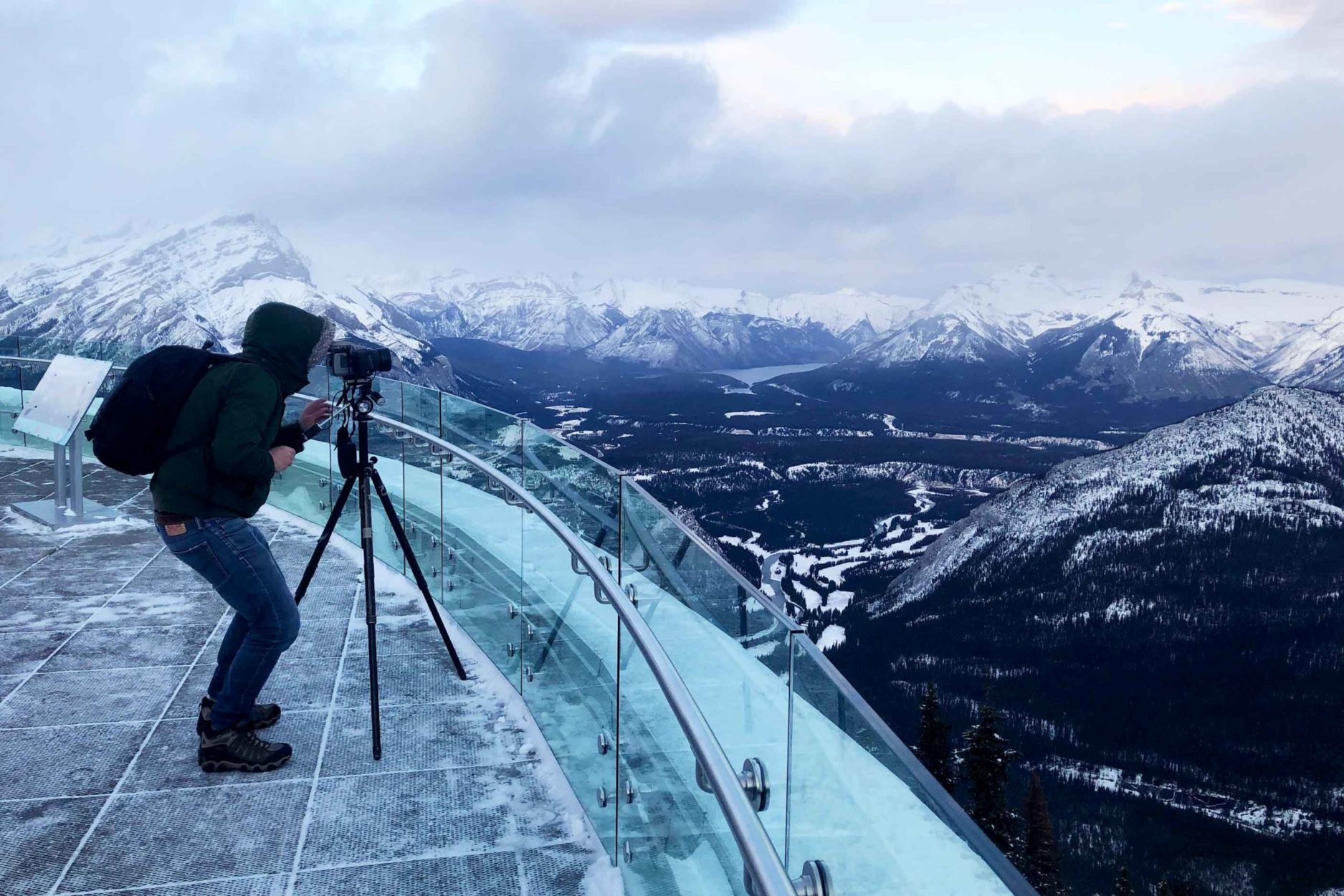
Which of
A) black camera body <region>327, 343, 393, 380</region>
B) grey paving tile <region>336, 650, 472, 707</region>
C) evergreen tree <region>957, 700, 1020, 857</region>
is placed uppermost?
black camera body <region>327, 343, 393, 380</region>

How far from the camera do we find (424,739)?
4152mm

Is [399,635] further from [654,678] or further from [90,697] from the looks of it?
[654,678]

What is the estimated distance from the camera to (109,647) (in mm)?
5031

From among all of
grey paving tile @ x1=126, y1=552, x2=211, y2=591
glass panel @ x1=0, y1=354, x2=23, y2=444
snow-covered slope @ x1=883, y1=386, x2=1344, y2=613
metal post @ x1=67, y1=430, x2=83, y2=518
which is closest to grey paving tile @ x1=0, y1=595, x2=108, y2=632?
grey paving tile @ x1=126, y1=552, x2=211, y2=591

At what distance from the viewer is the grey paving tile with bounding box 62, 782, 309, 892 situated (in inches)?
123

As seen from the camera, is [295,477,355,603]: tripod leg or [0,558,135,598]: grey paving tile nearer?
[295,477,355,603]: tripod leg

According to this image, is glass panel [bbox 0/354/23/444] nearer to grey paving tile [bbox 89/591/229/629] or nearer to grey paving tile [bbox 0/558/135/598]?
grey paving tile [bbox 0/558/135/598]

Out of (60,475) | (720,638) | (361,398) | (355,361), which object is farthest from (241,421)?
(60,475)

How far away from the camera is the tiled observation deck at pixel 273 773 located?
3.18m

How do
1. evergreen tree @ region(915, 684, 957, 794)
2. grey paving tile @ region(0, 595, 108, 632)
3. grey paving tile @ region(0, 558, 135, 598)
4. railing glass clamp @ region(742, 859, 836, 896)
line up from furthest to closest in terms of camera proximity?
evergreen tree @ region(915, 684, 957, 794)
grey paving tile @ region(0, 558, 135, 598)
grey paving tile @ region(0, 595, 108, 632)
railing glass clamp @ region(742, 859, 836, 896)

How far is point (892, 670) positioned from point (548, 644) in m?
111

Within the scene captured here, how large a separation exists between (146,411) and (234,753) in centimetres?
141

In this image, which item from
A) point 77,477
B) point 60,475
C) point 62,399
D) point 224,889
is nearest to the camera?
point 224,889

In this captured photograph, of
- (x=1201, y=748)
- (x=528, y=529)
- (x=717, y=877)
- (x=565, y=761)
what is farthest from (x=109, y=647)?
(x=1201, y=748)
